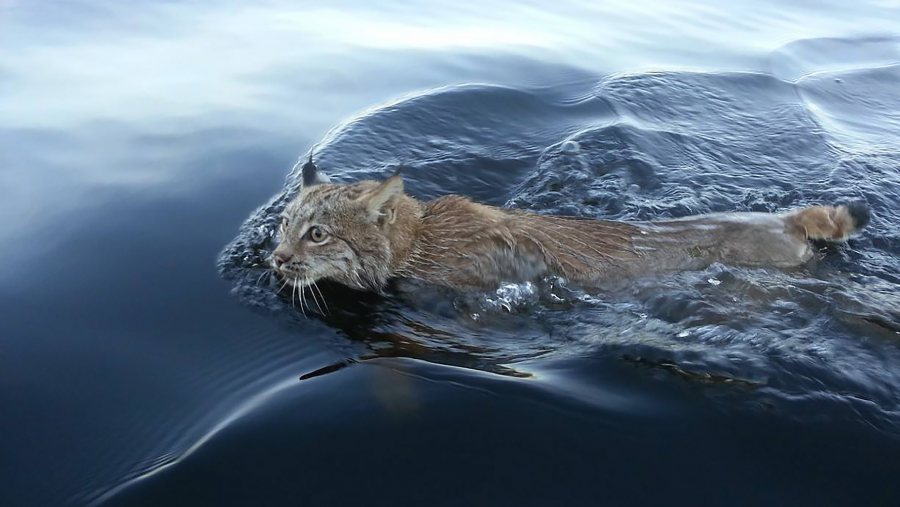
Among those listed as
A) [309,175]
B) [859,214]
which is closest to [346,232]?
[309,175]

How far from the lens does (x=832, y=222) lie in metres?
7.20

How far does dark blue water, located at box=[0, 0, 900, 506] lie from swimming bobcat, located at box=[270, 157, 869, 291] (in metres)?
0.21

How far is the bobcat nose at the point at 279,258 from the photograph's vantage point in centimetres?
650

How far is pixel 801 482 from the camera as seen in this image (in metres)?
3.95

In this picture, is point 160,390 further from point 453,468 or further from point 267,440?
point 453,468

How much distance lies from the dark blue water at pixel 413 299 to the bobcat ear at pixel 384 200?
0.71 metres

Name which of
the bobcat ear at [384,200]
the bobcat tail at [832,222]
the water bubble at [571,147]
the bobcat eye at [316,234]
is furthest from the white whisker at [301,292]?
the bobcat tail at [832,222]

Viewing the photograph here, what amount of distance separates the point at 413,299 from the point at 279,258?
1.15 metres

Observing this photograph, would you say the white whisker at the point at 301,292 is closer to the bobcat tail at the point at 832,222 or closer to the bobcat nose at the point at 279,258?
the bobcat nose at the point at 279,258

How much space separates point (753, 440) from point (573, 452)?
3.26 ft

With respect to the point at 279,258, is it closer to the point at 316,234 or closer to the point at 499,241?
the point at 316,234

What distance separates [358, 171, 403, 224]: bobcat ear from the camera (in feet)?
22.2

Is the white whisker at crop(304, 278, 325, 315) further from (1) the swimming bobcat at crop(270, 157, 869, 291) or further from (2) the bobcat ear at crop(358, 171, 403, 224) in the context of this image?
(2) the bobcat ear at crop(358, 171, 403, 224)

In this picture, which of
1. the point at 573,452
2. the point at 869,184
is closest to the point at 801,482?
the point at 573,452
